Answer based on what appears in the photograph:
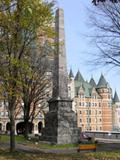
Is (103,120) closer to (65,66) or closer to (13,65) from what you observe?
(65,66)

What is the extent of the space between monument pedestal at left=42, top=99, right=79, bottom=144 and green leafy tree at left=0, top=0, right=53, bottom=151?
42.2ft

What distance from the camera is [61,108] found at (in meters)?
32.5

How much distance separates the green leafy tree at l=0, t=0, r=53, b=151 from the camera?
16359mm

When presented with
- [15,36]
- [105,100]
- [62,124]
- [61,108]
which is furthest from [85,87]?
[15,36]

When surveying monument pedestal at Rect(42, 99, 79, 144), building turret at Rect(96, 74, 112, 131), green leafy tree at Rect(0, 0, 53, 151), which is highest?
building turret at Rect(96, 74, 112, 131)

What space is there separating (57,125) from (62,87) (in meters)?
3.62

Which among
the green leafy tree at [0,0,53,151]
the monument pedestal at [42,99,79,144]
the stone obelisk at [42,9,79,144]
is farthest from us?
the monument pedestal at [42,99,79,144]

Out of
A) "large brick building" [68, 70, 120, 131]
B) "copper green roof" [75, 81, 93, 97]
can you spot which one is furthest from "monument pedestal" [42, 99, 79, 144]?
"copper green roof" [75, 81, 93, 97]

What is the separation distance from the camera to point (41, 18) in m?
16.9

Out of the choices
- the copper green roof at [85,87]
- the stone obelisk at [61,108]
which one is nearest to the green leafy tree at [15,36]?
the stone obelisk at [61,108]

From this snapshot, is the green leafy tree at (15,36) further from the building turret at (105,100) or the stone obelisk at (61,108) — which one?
the building turret at (105,100)

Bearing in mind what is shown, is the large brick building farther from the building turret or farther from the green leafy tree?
the green leafy tree

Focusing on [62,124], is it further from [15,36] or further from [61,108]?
[15,36]

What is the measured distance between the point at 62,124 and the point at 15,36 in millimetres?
16228
